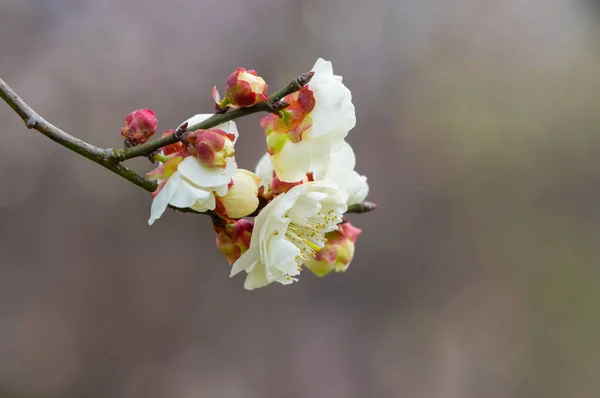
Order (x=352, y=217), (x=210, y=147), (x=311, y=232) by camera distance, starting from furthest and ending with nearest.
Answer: (x=352, y=217) → (x=311, y=232) → (x=210, y=147)

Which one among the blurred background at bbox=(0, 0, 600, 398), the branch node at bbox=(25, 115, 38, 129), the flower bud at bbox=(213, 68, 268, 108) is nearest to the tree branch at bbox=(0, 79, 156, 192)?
the branch node at bbox=(25, 115, 38, 129)

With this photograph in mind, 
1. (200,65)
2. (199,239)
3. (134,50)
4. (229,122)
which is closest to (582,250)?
(199,239)

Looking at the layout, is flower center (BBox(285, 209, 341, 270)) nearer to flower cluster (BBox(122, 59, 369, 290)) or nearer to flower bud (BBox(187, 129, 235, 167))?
flower cluster (BBox(122, 59, 369, 290))

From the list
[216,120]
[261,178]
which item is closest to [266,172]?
[261,178]

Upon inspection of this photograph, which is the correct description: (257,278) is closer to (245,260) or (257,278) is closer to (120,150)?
(245,260)

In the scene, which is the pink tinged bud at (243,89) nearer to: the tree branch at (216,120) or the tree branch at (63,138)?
the tree branch at (216,120)

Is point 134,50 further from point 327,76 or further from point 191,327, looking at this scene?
point 327,76
